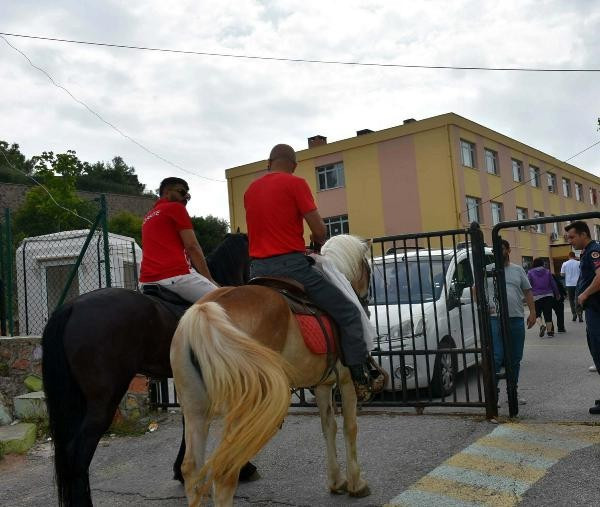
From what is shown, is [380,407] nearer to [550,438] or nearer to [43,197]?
[550,438]

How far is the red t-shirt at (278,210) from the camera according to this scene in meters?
4.00

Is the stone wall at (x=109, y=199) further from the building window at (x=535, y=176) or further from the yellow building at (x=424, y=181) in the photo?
the building window at (x=535, y=176)

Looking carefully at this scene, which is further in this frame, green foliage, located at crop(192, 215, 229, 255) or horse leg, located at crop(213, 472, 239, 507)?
green foliage, located at crop(192, 215, 229, 255)

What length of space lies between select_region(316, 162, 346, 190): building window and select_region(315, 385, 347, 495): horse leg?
29.8 metres

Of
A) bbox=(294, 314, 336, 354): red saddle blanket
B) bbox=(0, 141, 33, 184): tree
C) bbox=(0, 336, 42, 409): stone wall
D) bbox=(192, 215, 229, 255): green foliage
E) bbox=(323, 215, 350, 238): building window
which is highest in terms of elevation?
bbox=(0, 141, 33, 184): tree

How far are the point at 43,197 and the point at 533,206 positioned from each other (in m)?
28.9

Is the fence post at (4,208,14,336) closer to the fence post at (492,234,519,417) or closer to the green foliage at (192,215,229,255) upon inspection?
the fence post at (492,234,519,417)

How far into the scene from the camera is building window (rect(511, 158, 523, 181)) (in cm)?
3700

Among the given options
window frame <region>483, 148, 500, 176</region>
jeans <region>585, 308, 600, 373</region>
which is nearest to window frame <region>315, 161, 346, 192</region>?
window frame <region>483, 148, 500, 176</region>

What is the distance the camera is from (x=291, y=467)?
5.21 meters

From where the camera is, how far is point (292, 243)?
4.08 meters

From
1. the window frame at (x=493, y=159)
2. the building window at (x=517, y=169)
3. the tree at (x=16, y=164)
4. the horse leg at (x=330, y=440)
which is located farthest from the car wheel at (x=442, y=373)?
the tree at (x=16, y=164)

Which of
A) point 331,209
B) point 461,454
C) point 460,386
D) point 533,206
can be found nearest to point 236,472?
point 461,454

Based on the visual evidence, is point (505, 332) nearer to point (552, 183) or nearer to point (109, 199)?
point (552, 183)
